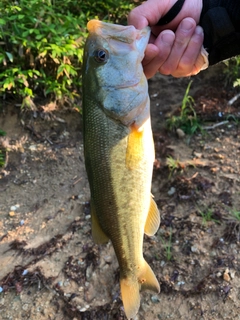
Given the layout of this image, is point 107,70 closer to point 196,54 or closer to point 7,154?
point 196,54

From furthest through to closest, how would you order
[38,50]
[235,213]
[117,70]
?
[38,50]
[235,213]
[117,70]

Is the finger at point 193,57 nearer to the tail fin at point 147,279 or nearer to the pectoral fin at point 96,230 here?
the pectoral fin at point 96,230

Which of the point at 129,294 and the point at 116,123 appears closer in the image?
the point at 116,123

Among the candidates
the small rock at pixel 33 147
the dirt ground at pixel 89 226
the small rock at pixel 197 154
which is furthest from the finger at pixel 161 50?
the small rock at pixel 33 147

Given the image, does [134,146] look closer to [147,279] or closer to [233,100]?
[147,279]

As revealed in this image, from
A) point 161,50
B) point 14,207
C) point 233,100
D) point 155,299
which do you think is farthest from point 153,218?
point 233,100

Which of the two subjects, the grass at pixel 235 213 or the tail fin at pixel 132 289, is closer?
the tail fin at pixel 132 289

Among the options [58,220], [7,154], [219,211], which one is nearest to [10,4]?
[7,154]

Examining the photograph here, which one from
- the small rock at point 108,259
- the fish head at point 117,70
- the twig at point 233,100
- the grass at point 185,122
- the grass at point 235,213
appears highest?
the fish head at point 117,70
